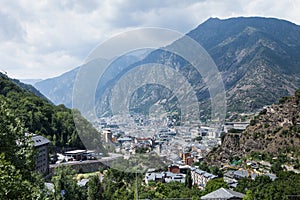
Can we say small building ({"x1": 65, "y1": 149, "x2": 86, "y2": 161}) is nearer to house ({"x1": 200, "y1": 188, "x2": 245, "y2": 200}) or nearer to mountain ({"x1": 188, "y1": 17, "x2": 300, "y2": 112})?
house ({"x1": 200, "y1": 188, "x2": 245, "y2": 200})

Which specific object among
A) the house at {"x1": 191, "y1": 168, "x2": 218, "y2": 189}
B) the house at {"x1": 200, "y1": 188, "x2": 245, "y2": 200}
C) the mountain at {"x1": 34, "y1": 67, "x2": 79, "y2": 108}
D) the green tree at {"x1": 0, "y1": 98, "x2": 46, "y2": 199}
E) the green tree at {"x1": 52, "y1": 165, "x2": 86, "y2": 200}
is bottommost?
the house at {"x1": 191, "y1": 168, "x2": 218, "y2": 189}

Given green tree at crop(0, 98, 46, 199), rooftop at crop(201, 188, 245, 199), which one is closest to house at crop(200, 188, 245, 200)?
rooftop at crop(201, 188, 245, 199)

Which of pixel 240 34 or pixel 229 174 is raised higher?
pixel 240 34

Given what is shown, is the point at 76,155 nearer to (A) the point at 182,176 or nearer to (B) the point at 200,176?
(A) the point at 182,176

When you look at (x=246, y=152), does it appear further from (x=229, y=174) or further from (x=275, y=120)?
(x=229, y=174)

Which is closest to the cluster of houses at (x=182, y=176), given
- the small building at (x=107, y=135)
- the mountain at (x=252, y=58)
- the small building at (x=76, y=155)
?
the small building at (x=76, y=155)

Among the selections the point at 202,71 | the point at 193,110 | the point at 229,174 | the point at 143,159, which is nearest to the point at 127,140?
the point at 143,159
